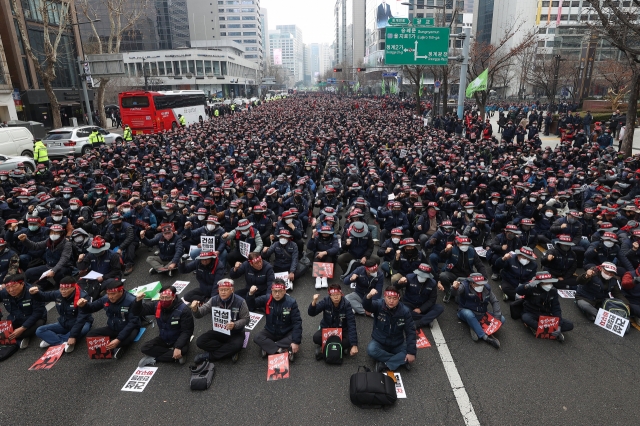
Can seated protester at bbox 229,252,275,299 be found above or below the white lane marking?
above

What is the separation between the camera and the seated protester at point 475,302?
6.58 m

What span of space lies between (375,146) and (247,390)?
16370 millimetres

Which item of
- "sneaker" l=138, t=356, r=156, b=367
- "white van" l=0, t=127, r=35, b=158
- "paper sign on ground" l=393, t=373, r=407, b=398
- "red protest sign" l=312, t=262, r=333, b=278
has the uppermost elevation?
"white van" l=0, t=127, r=35, b=158

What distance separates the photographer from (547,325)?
21.2ft

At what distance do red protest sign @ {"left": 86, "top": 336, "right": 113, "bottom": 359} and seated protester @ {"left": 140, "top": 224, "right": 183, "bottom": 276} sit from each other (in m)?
2.79

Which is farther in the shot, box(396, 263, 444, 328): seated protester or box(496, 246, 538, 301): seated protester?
box(496, 246, 538, 301): seated protester

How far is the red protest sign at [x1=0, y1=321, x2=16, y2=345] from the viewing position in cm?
644

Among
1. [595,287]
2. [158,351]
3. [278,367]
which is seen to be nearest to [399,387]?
[278,367]

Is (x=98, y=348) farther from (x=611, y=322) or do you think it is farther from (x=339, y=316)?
(x=611, y=322)

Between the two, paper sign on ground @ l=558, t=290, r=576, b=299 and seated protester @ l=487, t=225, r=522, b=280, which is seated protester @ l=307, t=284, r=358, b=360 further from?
paper sign on ground @ l=558, t=290, r=576, b=299

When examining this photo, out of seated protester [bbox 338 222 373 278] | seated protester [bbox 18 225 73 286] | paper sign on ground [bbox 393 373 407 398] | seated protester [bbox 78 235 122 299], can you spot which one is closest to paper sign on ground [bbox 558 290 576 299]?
seated protester [bbox 338 222 373 278]

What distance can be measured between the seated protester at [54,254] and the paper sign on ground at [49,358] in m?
2.67

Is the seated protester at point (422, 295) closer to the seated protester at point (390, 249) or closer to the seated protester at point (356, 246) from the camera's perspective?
the seated protester at point (390, 249)

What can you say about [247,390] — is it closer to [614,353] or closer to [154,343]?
[154,343]
